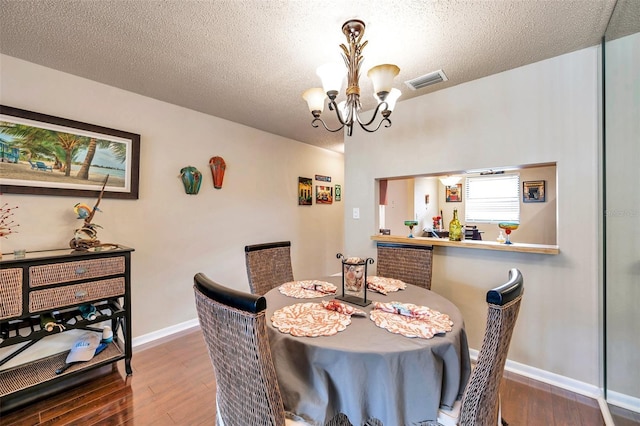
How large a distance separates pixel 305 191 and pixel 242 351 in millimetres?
3529

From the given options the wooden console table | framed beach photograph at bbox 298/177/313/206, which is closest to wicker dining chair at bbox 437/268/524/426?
the wooden console table

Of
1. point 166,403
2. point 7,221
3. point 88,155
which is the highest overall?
point 88,155

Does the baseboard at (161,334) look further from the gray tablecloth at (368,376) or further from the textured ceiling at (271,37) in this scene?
the textured ceiling at (271,37)

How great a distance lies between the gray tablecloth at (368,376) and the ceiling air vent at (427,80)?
6.39 ft

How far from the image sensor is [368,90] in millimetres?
2443

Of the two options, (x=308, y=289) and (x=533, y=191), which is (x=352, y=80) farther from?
(x=533, y=191)

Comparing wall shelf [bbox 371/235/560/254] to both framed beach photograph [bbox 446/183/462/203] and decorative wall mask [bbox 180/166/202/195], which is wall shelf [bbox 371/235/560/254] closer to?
decorative wall mask [bbox 180/166/202/195]

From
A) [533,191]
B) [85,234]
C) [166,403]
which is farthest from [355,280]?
[533,191]

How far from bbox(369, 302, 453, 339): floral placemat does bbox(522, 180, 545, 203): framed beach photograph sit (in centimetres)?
470

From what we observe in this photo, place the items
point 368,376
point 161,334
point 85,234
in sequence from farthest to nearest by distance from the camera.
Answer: point 161,334 → point 85,234 → point 368,376

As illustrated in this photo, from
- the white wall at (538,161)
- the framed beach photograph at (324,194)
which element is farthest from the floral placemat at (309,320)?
the framed beach photograph at (324,194)

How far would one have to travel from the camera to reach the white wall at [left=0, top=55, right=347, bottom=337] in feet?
6.84

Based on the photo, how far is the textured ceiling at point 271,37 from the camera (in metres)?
1.46

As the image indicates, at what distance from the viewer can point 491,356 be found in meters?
0.96
